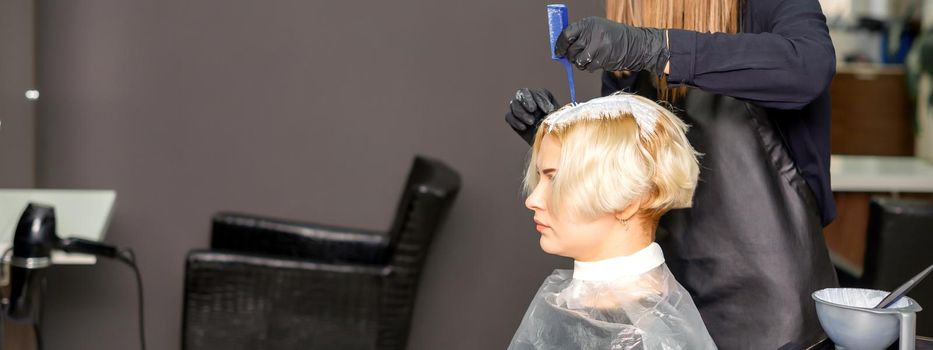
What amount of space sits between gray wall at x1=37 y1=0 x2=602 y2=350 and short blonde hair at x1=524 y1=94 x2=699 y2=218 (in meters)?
1.81

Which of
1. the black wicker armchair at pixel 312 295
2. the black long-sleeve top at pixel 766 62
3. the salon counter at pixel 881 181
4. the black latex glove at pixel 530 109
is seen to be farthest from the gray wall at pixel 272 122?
the black long-sleeve top at pixel 766 62

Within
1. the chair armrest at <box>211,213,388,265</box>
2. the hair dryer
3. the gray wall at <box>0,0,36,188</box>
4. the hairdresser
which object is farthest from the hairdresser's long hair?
the gray wall at <box>0,0,36,188</box>

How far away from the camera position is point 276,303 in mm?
2594

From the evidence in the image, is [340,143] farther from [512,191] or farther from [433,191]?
[433,191]

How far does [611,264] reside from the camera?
1.33 metres

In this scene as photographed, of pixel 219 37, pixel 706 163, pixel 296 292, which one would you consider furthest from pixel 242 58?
pixel 706 163

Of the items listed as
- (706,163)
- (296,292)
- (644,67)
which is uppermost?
(644,67)

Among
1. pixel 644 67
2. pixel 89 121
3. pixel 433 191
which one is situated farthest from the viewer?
pixel 89 121

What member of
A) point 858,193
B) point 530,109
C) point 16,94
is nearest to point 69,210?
point 16,94

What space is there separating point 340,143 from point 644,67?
6.69ft

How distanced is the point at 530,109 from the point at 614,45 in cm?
26

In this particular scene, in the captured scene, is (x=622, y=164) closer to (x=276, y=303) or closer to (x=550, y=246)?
(x=550, y=246)

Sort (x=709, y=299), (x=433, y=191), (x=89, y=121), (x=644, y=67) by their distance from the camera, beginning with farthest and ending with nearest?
(x=89, y=121)
(x=433, y=191)
(x=709, y=299)
(x=644, y=67)

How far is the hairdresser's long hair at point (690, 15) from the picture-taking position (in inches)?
57.4
